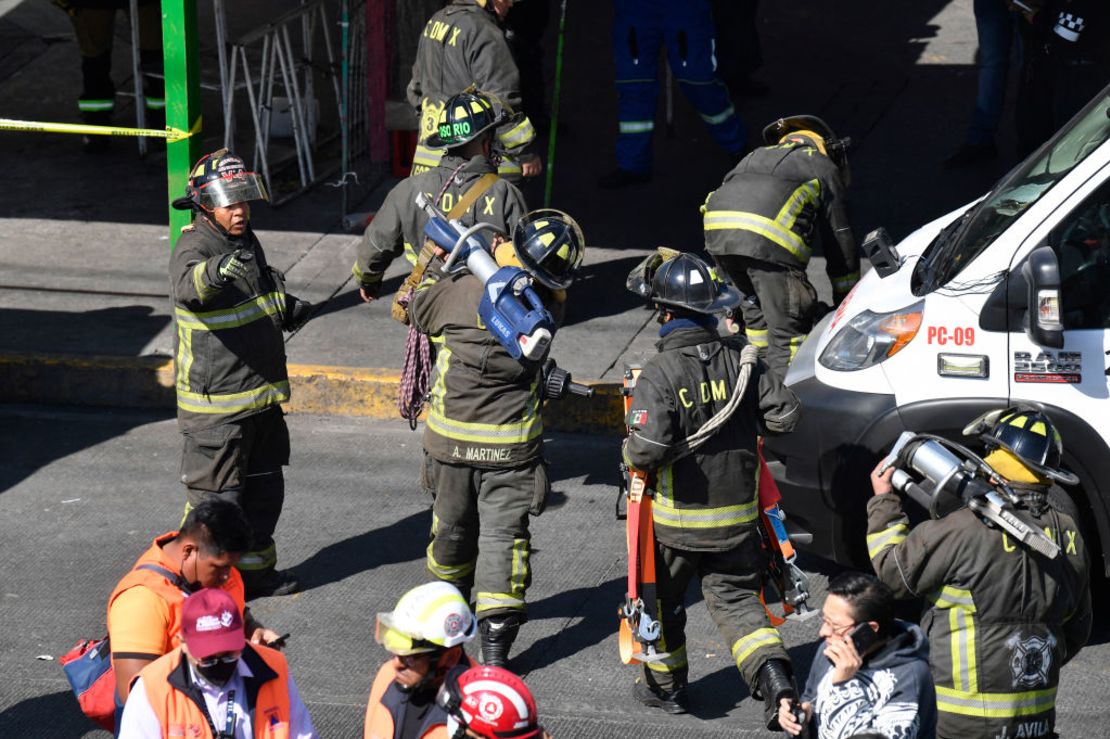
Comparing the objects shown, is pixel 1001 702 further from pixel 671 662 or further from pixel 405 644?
pixel 405 644

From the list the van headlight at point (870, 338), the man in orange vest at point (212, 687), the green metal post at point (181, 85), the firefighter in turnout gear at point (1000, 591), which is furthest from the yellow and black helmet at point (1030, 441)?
the green metal post at point (181, 85)

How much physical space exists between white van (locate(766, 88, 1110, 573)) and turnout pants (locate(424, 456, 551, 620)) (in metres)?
1.18

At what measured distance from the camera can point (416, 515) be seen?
8.05 meters

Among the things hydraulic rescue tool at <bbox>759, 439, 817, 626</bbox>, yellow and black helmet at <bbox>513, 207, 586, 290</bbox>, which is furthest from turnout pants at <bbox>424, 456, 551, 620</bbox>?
hydraulic rescue tool at <bbox>759, 439, 817, 626</bbox>

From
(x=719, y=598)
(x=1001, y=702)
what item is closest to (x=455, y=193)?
(x=719, y=598)

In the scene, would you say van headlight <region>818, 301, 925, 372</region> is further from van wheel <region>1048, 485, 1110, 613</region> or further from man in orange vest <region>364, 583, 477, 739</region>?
man in orange vest <region>364, 583, 477, 739</region>

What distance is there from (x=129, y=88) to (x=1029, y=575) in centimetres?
1020

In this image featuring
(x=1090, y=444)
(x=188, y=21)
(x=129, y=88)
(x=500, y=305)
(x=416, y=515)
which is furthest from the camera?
(x=129, y=88)

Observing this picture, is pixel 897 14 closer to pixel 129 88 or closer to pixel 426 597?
pixel 129 88

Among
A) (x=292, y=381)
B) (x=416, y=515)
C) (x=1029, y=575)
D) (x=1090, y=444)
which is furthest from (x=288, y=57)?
(x=1029, y=575)

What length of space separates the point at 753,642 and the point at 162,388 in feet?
14.7

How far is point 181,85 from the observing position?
873cm

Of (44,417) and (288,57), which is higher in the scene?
(288,57)

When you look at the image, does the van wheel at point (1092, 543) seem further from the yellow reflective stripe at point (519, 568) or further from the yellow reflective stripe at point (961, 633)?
the yellow reflective stripe at point (519, 568)
